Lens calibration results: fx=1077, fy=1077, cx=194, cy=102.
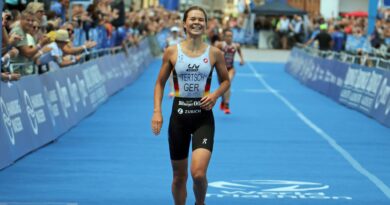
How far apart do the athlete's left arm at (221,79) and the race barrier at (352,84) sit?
11.7 m

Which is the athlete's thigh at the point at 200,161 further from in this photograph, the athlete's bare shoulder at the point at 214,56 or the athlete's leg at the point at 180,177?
the athlete's bare shoulder at the point at 214,56

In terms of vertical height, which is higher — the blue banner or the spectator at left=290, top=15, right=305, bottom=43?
the blue banner

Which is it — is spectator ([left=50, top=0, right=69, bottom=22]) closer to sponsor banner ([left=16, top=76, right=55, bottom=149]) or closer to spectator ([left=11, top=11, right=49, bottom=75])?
sponsor banner ([left=16, top=76, right=55, bottom=149])

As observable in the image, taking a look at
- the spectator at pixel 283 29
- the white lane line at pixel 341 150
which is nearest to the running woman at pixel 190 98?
the white lane line at pixel 341 150

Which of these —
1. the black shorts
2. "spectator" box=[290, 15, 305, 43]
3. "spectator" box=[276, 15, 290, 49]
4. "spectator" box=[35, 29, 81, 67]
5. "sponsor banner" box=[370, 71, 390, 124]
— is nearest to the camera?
the black shorts

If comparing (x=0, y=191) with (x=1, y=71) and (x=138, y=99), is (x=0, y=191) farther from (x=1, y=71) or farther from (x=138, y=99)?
(x=138, y=99)

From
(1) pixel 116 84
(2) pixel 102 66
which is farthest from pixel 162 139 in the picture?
(1) pixel 116 84

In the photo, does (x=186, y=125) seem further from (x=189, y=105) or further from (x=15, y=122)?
(x=15, y=122)

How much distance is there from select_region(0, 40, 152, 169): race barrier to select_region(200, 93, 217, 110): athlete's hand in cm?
464

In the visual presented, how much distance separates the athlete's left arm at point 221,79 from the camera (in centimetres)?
953

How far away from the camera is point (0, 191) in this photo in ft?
38.5

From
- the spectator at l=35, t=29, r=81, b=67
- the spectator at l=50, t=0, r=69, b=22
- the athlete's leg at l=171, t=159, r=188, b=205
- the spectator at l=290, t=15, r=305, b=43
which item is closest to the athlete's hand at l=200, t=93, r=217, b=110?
the athlete's leg at l=171, t=159, r=188, b=205

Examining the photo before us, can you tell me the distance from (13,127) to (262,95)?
690 inches

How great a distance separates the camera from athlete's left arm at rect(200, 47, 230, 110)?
9531mm
